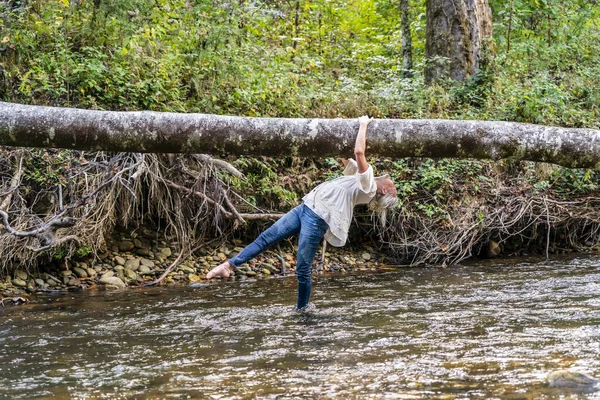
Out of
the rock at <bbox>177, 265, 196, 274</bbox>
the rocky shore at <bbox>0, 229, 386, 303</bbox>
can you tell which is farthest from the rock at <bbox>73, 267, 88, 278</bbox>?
the rock at <bbox>177, 265, 196, 274</bbox>

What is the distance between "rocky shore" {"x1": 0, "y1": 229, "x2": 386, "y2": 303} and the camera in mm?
9508

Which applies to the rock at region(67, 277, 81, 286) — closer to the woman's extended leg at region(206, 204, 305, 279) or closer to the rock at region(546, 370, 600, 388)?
the woman's extended leg at region(206, 204, 305, 279)

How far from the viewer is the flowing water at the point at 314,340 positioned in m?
4.73

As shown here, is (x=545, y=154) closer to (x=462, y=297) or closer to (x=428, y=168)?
(x=462, y=297)

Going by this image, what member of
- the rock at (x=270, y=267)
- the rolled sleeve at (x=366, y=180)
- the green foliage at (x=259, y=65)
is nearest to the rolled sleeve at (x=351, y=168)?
the rolled sleeve at (x=366, y=180)

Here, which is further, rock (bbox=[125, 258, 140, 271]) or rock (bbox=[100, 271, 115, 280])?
rock (bbox=[125, 258, 140, 271])

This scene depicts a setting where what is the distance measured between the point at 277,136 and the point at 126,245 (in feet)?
19.1

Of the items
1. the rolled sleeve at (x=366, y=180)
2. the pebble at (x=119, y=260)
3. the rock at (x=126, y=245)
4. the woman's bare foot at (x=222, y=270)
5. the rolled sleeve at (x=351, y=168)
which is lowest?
the pebble at (x=119, y=260)

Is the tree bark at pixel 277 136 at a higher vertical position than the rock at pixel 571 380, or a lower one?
higher

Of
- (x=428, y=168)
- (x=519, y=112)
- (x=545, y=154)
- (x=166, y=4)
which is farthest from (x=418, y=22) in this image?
(x=545, y=154)

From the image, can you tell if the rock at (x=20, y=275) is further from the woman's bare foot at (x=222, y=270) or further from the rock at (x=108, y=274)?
the woman's bare foot at (x=222, y=270)

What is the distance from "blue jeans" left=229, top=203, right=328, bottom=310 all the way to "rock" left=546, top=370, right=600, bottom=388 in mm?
3388

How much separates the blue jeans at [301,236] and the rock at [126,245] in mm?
3828

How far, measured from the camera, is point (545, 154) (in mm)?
5508
